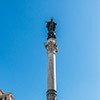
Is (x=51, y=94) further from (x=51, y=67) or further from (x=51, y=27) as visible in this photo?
(x=51, y=27)

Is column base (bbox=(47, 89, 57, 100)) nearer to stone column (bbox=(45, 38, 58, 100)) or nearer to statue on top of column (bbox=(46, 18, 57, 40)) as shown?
stone column (bbox=(45, 38, 58, 100))

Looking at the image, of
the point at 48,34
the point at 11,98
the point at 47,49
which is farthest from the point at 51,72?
the point at 11,98

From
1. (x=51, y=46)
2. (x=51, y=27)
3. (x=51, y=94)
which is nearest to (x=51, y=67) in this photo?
(x=51, y=46)

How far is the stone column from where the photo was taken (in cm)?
2821

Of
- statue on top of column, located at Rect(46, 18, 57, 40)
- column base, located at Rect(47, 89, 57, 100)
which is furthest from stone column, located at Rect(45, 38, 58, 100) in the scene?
statue on top of column, located at Rect(46, 18, 57, 40)

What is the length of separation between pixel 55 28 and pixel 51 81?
7145 mm

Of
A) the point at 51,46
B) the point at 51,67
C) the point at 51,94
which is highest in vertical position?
the point at 51,46

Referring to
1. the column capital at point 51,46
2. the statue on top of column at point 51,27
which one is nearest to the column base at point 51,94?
the column capital at point 51,46

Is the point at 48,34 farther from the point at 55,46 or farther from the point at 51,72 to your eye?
the point at 51,72

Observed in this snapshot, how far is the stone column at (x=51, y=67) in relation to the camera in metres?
28.2

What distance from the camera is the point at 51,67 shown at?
30.1 metres

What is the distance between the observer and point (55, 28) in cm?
3403

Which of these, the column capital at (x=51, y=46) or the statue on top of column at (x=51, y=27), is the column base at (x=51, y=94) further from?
the statue on top of column at (x=51, y=27)

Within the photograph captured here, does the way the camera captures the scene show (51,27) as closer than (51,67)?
No
